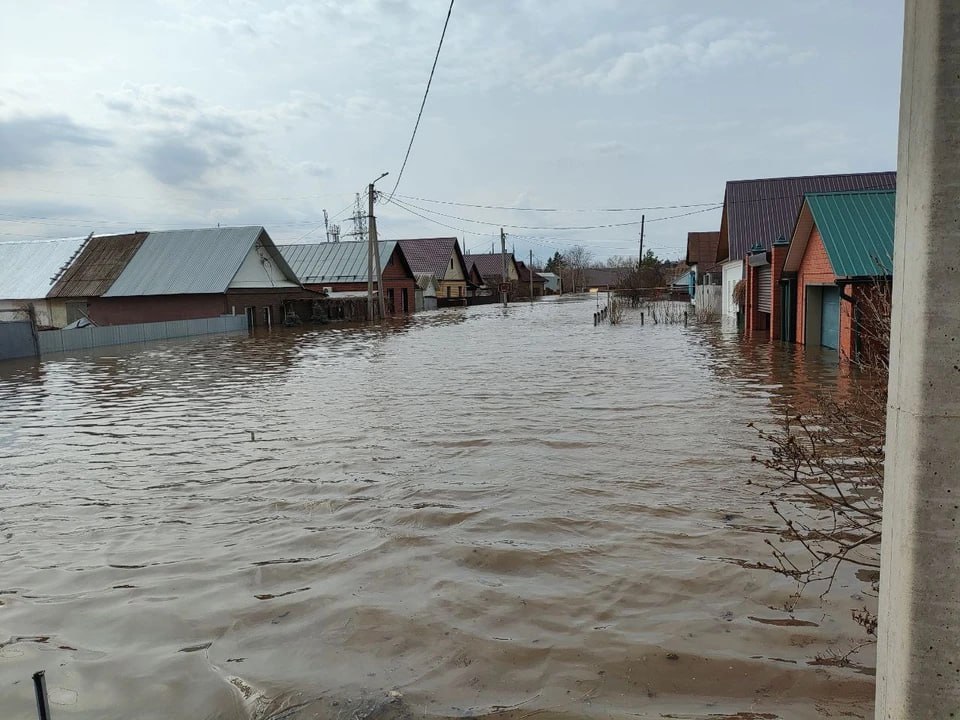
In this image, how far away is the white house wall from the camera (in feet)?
136

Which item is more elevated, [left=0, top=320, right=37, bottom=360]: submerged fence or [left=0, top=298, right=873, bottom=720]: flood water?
[left=0, top=320, right=37, bottom=360]: submerged fence

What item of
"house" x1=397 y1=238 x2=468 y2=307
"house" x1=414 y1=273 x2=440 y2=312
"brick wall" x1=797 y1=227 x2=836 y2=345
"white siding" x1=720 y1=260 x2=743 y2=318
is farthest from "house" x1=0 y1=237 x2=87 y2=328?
"brick wall" x1=797 y1=227 x2=836 y2=345

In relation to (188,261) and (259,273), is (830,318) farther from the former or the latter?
(188,261)

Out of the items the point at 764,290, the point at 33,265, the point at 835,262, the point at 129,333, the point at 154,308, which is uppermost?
the point at 33,265

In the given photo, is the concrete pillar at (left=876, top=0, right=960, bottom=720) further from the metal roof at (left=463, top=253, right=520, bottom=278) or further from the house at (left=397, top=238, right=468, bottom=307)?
the metal roof at (left=463, top=253, right=520, bottom=278)

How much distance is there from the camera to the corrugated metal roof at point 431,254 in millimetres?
72188

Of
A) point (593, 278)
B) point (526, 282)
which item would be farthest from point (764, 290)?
point (593, 278)

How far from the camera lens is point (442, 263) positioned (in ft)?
238

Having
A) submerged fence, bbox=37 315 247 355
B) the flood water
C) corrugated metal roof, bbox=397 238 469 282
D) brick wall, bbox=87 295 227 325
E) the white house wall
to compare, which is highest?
corrugated metal roof, bbox=397 238 469 282

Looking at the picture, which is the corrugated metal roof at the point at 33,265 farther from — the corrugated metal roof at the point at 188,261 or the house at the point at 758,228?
the house at the point at 758,228

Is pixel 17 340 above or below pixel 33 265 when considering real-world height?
below

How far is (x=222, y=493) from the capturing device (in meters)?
8.10

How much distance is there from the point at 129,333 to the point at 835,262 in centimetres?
2697

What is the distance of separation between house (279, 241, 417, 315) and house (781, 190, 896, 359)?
35.1 m
